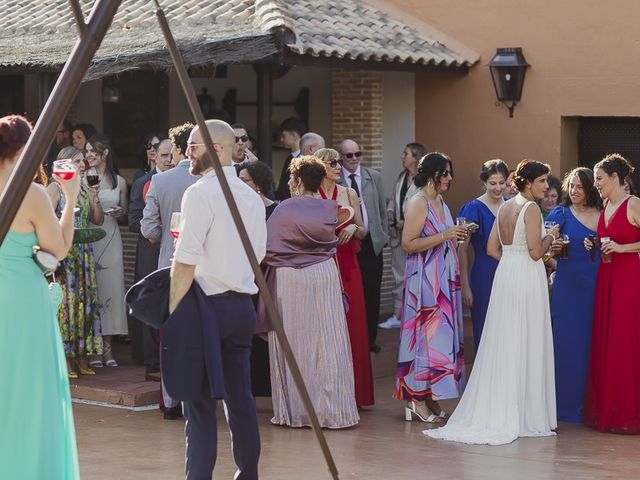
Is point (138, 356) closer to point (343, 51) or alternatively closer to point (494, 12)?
point (343, 51)

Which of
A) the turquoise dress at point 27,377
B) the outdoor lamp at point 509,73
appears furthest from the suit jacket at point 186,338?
the outdoor lamp at point 509,73

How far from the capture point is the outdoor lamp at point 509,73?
41.9 ft

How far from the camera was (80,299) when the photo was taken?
10.2 metres

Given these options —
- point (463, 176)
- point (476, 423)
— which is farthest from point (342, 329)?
point (463, 176)

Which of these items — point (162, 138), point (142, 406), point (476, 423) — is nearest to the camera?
point (476, 423)

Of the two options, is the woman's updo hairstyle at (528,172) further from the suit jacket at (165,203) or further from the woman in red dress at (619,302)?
the suit jacket at (165,203)

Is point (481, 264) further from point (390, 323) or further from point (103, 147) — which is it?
point (390, 323)

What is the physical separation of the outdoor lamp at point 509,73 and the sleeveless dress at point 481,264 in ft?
11.3

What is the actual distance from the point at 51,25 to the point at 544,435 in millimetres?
7340

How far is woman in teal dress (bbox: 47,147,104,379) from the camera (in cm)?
1008

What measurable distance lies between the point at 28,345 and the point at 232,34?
5.88m

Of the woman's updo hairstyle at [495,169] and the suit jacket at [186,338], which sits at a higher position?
the woman's updo hairstyle at [495,169]

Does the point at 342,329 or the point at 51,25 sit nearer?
the point at 342,329

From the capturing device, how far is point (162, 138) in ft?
35.5
